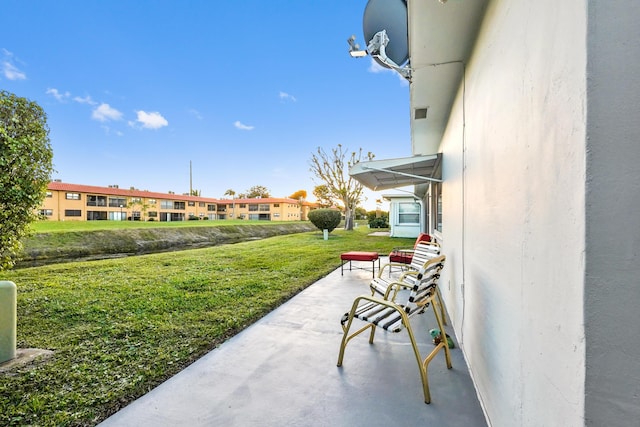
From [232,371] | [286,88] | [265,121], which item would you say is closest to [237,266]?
[232,371]

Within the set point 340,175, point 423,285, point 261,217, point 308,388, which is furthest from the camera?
point 261,217

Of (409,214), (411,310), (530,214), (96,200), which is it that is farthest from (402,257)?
(96,200)

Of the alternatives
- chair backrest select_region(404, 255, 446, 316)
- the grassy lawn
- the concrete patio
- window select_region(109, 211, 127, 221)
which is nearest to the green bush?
the grassy lawn

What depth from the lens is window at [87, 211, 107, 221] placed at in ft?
141

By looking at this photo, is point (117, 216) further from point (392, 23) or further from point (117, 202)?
point (392, 23)

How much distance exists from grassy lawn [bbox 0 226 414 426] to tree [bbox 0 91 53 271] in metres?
1.44

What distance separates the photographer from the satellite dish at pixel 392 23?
16.9ft

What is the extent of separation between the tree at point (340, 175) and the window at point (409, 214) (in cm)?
804

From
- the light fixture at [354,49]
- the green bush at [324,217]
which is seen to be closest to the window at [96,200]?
the green bush at [324,217]

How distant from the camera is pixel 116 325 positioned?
14.4ft

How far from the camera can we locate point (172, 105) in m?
30.1

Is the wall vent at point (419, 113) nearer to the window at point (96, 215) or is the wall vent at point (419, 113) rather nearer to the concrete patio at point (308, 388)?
the concrete patio at point (308, 388)

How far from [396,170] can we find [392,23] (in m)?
2.71

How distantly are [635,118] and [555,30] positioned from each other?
21.8 inches
